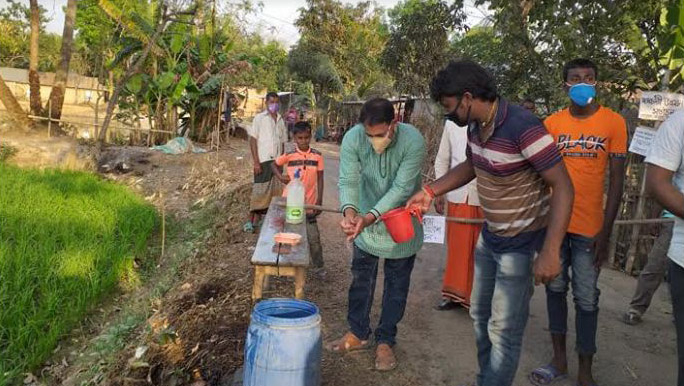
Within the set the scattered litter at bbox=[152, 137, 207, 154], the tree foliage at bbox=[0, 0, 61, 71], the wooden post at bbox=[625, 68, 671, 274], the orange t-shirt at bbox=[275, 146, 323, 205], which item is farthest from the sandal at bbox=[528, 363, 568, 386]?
the tree foliage at bbox=[0, 0, 61, 71]

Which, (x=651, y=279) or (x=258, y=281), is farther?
(x=651, y=279)

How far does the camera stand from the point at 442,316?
4.15 meters

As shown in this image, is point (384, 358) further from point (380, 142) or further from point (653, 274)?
point (653, 274)

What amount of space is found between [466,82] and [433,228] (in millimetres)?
1189

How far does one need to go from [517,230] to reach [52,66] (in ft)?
116

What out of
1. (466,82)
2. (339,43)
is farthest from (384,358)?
(339,43)

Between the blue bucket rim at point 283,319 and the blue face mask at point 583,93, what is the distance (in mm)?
1724

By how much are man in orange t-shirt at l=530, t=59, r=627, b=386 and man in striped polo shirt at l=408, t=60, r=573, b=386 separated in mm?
642

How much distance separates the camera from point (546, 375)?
3.10 meters

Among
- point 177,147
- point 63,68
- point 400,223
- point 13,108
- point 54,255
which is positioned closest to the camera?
point 400,223

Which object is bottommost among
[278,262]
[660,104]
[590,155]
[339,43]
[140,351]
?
[140,351]

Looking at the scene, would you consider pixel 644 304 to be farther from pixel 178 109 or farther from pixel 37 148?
pixel 178 109

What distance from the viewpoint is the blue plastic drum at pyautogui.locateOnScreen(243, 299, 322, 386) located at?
7.73 ft

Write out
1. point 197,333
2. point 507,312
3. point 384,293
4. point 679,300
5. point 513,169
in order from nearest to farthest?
point 679,300
point 513,169
point 507,312
point 384,293
point 197,333
